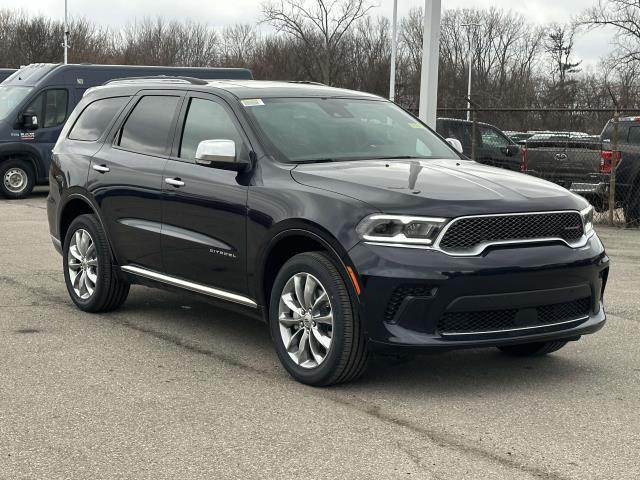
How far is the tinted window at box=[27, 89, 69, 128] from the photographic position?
19.2 meters

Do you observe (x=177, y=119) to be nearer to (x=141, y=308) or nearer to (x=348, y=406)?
(x=141, y=308)

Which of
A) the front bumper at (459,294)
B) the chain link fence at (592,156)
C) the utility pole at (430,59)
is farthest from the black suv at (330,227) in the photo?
the chain link fence at (592,156)

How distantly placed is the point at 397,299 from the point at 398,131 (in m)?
2.02

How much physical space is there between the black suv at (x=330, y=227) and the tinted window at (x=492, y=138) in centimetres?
1162

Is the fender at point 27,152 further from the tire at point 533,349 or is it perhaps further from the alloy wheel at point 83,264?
the tire at point 533,349

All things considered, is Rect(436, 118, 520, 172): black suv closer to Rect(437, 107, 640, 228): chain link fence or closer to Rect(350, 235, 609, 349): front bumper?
Rect(437, 107, 640, 228): chain link fence

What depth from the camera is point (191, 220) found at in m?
6.31

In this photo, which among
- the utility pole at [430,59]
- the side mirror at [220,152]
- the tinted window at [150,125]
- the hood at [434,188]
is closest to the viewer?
the hood at [434,188]

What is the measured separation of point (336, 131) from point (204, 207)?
3.28 feet

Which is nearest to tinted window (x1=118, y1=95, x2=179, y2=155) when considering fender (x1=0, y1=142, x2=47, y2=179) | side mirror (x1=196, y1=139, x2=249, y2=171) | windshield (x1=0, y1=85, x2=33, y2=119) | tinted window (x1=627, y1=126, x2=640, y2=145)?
side mirror (x1=196, y1=139, x2=249, y2=171)

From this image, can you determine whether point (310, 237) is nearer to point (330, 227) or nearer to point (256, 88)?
point (330, 227)

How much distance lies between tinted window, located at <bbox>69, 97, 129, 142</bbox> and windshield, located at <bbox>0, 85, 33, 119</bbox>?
11.8 metres


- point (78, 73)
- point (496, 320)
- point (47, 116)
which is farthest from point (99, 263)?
point (78, 73)

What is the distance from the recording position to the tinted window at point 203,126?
6332 millimetres
